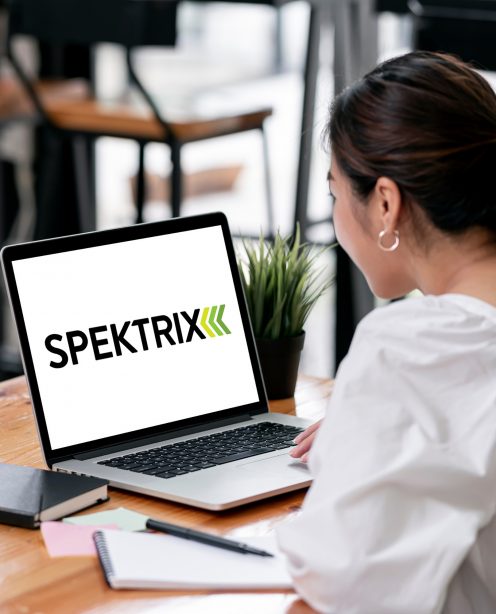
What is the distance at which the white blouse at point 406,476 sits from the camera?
1060 millimetres

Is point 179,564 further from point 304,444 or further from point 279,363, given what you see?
point 279,363

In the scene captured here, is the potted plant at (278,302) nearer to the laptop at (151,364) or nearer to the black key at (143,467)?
the laptop at (151,364)

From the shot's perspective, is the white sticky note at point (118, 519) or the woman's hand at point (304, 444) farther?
the woman's hand at point (304, 444)

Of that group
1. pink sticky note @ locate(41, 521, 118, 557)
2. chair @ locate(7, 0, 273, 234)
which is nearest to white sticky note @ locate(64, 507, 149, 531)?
pink sticky note @ locate(41, 521, 118, 557)

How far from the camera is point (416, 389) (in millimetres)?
1101

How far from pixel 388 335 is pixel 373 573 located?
0.71ft

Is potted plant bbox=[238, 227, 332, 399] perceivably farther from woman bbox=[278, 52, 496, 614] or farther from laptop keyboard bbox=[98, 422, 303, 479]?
woman bbox=[278, 52, 496, 614]

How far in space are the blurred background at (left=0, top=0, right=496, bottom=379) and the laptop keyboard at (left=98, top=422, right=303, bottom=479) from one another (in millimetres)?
1375

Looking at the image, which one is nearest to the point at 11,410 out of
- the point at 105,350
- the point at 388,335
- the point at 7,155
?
the point at 105,350

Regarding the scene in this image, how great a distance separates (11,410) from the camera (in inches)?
67.7

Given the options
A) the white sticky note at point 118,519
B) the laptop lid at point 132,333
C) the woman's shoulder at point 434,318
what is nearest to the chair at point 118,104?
the laptop lid at point 132,333

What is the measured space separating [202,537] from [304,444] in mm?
266

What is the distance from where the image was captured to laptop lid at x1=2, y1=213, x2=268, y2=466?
4.88 ft

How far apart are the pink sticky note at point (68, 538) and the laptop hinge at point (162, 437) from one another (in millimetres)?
186
